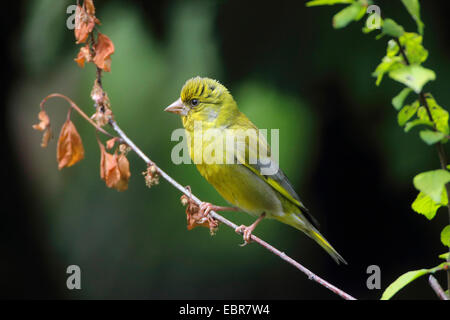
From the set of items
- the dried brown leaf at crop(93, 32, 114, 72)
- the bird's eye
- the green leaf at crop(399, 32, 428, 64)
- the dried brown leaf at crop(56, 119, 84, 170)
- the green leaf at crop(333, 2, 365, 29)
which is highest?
the bird's eye

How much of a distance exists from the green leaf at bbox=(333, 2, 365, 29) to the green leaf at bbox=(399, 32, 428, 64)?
0.09 metres

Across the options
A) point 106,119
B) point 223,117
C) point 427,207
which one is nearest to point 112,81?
point 223,117

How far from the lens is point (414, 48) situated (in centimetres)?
83

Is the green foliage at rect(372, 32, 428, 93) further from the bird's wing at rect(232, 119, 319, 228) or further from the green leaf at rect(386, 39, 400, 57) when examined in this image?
the bird's wing at rect(232, 119, 319, 228)

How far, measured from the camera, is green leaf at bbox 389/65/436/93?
734 millimetres

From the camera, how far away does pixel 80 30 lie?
150cm

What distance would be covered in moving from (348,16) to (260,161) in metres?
1.48

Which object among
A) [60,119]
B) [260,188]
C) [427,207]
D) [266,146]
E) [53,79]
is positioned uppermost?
[53,79]

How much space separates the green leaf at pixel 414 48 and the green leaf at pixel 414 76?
0.04 metres

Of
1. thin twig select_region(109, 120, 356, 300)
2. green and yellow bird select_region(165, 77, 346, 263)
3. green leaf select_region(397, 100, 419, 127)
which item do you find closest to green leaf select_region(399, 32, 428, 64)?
green leaf select_region(397, 100, 419, 127)

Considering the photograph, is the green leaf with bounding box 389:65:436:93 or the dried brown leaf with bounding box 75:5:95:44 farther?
the dried brown leaf with bounding box 75:5:95:44

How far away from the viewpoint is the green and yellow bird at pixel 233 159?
2.13 metres

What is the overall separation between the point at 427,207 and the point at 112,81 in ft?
6.45

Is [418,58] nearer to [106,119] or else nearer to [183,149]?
[106,119]
